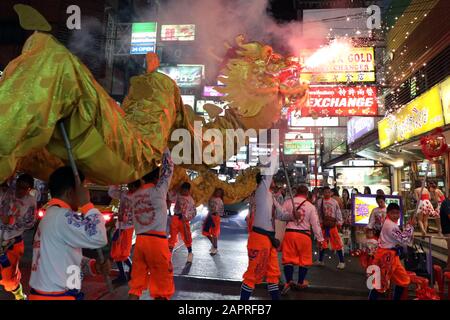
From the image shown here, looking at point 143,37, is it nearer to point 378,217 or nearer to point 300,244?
point 378,217

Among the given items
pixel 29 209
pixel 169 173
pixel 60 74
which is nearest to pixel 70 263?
A: pixel 60 74

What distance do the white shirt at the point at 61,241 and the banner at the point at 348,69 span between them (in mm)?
8976

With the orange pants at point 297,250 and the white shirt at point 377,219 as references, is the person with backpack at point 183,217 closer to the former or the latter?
the orange pants at point 297,250

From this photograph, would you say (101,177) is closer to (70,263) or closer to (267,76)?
(70,263)

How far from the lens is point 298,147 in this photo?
848 inches

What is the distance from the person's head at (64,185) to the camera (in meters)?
2.46

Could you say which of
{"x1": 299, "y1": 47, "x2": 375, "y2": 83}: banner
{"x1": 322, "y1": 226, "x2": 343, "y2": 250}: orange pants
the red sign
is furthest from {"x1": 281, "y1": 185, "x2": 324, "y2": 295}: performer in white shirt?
{"x1": 299, "y1": 47, "x2": 375, "y2": 83}: banner

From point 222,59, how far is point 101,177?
2302mm

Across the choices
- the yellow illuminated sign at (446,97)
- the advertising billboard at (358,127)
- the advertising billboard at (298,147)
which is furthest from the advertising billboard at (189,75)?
the yellow illuminated sign at (446,97)

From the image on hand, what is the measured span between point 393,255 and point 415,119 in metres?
5.24

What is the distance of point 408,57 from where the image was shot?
1123 centimetres

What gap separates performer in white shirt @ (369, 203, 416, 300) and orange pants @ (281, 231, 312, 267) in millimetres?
1305

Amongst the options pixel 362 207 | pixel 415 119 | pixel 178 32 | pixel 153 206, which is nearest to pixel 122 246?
pixel 153 206
